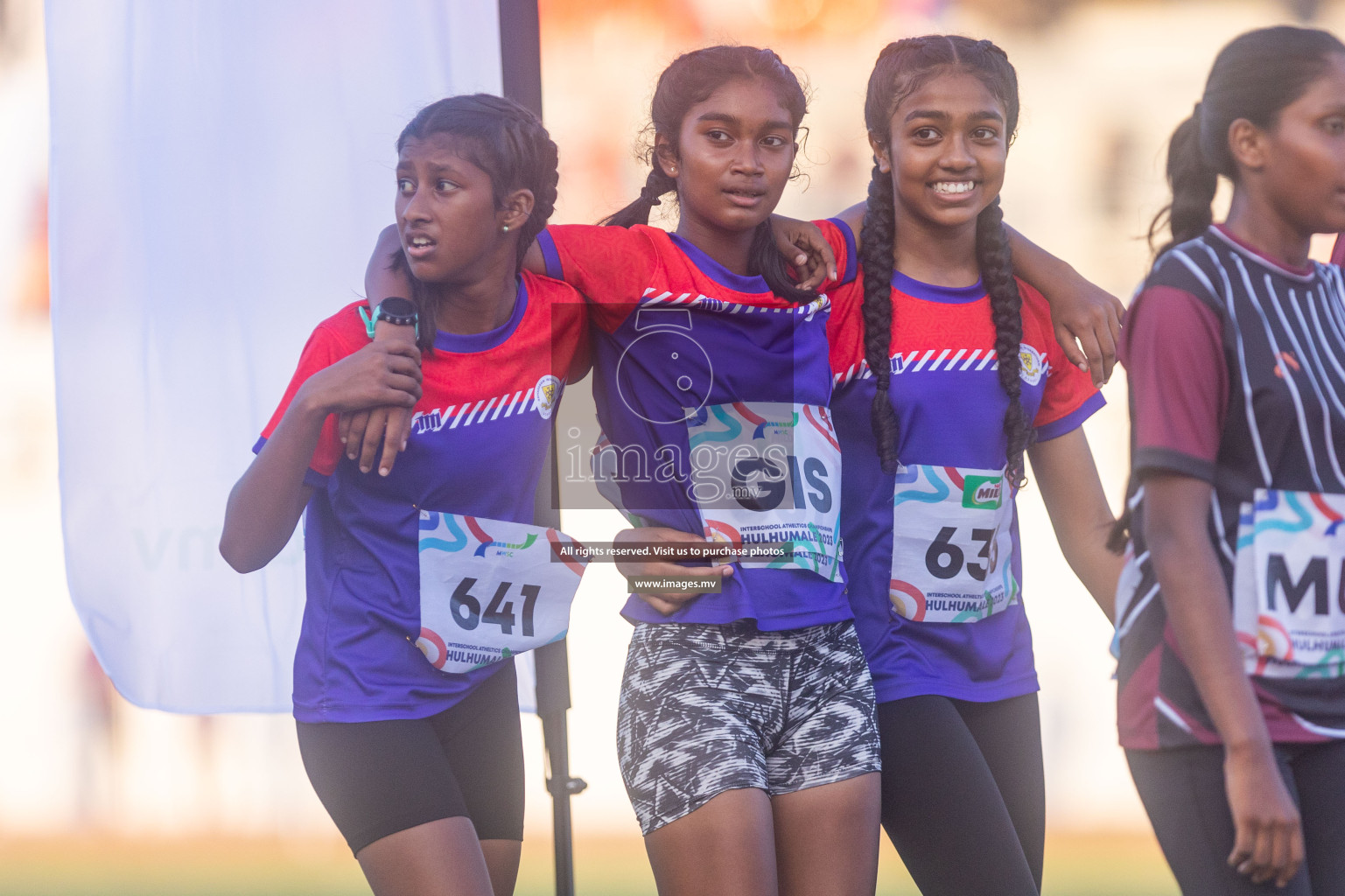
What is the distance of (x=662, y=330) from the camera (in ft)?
6.22

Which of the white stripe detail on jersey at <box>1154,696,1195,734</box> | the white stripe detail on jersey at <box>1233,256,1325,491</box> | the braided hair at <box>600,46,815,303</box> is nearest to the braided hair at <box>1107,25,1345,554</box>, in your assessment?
the white stripe detail on jersey at <box>1233,256,1325,491</box>

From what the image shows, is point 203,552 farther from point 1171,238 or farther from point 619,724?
point 1171,238

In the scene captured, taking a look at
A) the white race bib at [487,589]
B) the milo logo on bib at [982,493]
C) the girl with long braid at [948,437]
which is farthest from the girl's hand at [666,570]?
the milo logo on bib at [982,493]

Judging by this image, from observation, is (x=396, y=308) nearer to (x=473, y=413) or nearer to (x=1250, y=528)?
(x=473, y=413)

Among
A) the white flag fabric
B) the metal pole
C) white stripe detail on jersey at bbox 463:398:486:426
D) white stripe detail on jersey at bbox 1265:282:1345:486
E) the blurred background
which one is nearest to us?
white stripe detail on jersey at bbox 1265:282:1345:486

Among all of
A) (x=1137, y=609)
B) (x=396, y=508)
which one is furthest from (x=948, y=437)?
(x=396, y=508)

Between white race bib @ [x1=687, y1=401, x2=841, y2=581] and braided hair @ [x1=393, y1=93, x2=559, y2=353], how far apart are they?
1.53ft

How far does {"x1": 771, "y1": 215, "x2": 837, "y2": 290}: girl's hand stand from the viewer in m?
2.00

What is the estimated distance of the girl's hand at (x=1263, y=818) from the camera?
127 centimetres

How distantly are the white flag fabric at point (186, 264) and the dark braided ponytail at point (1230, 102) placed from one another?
4.88 feet

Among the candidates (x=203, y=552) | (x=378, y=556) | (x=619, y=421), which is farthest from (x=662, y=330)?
(x=203, y=552)

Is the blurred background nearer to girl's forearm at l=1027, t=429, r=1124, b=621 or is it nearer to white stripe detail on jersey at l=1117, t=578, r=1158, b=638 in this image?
girl's forearm at l=1027, t=429, r=1124, b=621

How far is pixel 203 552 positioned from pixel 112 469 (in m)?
0.25

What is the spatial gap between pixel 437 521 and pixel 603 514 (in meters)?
0.73
